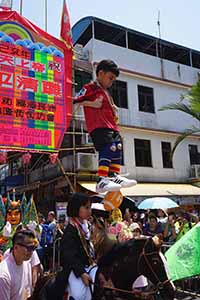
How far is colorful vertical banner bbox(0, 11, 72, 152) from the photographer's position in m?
6.22

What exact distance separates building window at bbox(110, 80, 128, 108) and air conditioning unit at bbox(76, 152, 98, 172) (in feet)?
13.0

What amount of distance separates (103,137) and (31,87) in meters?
3.18

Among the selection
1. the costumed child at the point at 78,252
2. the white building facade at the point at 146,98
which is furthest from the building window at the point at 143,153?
the costumed child at the point at 78,252

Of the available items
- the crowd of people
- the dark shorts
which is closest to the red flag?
the dark shorts

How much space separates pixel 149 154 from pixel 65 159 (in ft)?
16.8

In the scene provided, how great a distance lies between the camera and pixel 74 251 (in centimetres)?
294

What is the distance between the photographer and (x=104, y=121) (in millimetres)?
3812

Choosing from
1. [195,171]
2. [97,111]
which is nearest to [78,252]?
[97,111]

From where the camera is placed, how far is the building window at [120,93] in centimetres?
1859

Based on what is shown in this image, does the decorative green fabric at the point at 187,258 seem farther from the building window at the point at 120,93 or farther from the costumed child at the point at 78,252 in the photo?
the building window at the point at 120,93

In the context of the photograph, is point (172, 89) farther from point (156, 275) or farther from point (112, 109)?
point (156, 275)

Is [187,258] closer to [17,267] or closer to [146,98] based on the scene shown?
[17,267]

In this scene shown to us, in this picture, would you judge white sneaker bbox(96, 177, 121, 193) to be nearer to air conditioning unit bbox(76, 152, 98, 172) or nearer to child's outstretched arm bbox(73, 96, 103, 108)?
child's outstretched arm bbox(73, 96, 103, 108)

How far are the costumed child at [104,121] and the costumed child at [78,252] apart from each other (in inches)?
21.2
